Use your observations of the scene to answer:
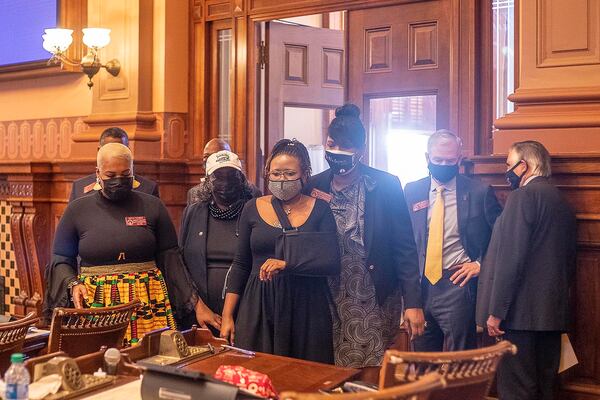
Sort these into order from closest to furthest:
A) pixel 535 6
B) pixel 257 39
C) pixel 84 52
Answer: pixel 535 6, pixel 257 39, pixel 84 52

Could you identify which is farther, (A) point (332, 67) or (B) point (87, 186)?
(A) point (332, 67)

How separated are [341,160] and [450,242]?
1109 mm

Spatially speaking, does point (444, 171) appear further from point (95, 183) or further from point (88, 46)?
point (88, 46)

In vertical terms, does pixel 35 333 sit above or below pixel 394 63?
below

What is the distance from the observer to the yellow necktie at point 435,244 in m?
4.38

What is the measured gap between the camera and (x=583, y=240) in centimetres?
420

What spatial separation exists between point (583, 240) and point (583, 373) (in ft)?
2.25

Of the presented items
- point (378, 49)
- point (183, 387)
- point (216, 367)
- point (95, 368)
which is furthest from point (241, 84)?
point (183, 387)

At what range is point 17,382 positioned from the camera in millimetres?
2172

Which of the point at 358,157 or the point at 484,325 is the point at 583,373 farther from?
the point at 358,157

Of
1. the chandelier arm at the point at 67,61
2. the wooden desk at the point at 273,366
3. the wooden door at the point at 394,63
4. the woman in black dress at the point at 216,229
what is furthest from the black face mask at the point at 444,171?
the chandelier arm at the point at 67,61

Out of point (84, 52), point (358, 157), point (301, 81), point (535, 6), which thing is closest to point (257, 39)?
point (301, 81)

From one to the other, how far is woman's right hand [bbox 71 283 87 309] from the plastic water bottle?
1.32 metres

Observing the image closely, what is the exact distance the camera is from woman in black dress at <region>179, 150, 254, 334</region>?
3969mm
